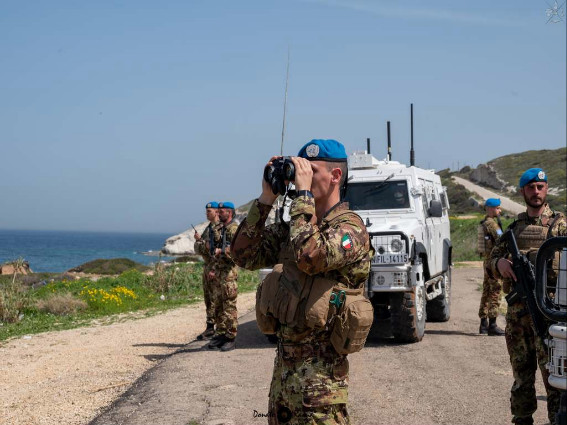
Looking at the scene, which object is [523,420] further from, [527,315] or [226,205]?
[226,205]

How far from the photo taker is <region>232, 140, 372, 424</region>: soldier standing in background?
11.0 feet

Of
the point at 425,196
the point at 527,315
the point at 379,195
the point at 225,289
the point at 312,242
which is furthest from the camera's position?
the point at 425,196

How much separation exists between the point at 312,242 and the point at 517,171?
75.4 metres

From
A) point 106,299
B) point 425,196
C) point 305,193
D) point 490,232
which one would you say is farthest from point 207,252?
point 305,193

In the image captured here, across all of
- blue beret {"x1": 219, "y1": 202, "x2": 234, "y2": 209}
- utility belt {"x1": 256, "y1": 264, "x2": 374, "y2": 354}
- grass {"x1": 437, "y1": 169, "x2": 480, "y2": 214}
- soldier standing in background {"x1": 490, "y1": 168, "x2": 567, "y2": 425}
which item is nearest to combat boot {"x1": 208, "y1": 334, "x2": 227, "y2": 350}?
blue beret {"x1": 219, "y1": 202, "x2": 234, "y2": 209}

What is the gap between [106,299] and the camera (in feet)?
50.1

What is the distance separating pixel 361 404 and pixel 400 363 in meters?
2.01

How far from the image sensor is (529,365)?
4.96 meters

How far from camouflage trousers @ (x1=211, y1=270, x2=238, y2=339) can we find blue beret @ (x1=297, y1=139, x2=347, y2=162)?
6.06 m

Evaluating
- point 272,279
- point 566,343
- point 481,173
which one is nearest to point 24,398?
point 272,279

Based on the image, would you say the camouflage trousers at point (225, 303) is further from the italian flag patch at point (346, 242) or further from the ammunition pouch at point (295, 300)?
the italian flag patch at point (346, 242)

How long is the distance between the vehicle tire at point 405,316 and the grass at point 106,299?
5.83m

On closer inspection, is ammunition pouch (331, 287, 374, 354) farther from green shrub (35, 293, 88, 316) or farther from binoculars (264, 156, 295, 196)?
green shrub (35, 293, 88, 316)

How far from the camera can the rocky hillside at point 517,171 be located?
2400 inches
